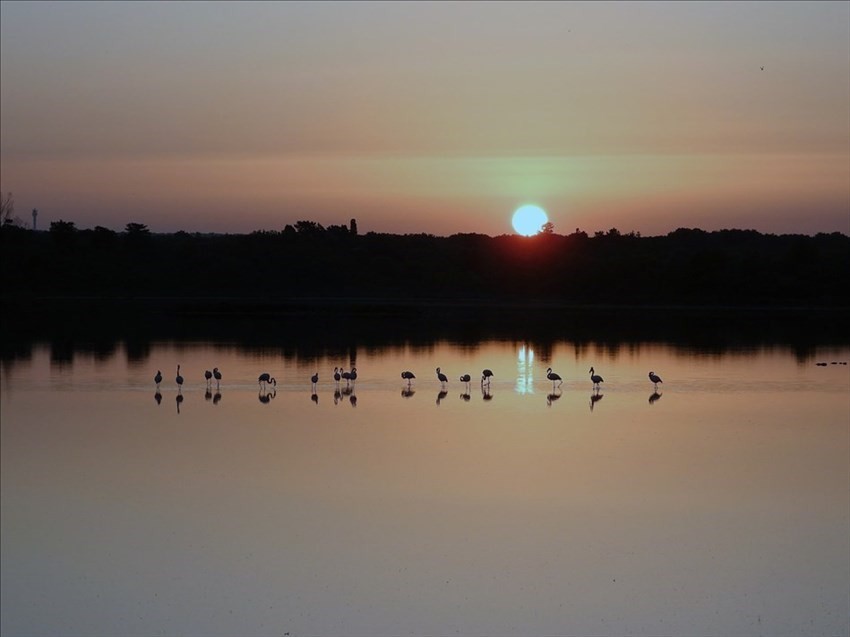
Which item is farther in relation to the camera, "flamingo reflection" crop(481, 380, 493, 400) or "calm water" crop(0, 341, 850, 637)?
"flamingo reflection" crop(481, 380, 493, 400)

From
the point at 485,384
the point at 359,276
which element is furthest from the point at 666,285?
the point at 485,384

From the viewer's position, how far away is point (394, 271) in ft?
247

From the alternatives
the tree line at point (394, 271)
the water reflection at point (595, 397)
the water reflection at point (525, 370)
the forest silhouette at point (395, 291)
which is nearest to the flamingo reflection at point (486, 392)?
the water reflection at point (525, 370)

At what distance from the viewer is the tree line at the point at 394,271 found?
63.3m

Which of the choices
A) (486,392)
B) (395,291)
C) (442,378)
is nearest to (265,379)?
(442,378)

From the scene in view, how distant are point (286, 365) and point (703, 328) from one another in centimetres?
2073

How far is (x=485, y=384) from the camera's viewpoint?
86.0ft

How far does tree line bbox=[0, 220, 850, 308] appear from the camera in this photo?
208ft

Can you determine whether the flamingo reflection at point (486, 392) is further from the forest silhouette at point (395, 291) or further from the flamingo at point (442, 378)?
the forest silhouette at point (395, 291)

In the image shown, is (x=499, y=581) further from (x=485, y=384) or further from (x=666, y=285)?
(x=666, y=285)

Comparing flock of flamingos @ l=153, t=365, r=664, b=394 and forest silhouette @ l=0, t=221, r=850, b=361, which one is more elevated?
forest silhouette @ l=0, t=221, r=850, b=361

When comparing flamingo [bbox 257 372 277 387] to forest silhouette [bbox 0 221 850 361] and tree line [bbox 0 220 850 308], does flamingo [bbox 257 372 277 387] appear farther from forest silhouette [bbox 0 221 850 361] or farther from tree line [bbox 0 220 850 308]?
tree line [bbox 0 220 850 308]

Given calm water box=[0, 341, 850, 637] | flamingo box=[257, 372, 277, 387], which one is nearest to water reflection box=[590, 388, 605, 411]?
calm water box=[0, 341, 850, 637]

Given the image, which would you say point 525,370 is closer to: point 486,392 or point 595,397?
point 486,392
